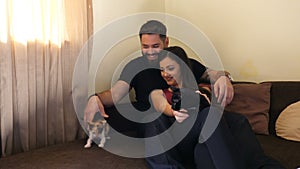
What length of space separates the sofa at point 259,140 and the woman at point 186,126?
186mm

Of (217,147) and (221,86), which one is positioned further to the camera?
(221,86)

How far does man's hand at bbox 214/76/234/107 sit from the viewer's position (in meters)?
2.07

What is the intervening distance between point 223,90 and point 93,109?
79 centimetres

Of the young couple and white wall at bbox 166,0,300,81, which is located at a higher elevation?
white wall at bbox 166,0,300,81

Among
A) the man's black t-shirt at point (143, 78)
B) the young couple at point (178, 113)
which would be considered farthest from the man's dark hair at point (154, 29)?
the man's black t-shirt at point (143, 78)

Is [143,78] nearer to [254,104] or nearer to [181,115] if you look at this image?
[181,115]

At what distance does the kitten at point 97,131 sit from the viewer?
1.97 meters

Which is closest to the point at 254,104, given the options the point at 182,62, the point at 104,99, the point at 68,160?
the point at 182,62

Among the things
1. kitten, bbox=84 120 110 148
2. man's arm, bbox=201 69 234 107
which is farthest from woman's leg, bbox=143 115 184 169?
man's arm, bbox=201 69 234 107

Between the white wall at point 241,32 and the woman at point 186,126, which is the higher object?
the white wall at point 241,32

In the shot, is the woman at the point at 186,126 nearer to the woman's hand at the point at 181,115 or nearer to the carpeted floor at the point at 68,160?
the woman's hand at the point at 181,115

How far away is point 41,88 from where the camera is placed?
2.01 metres

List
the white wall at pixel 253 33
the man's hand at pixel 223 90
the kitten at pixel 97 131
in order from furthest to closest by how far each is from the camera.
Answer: the white wall at pixel 253 33, the man's hand at pixel 223 90, the kitten at pixel 97 131

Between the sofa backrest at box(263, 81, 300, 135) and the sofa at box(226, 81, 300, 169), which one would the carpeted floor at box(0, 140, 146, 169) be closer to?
the sofa at box(226, 81, 300, 169)
